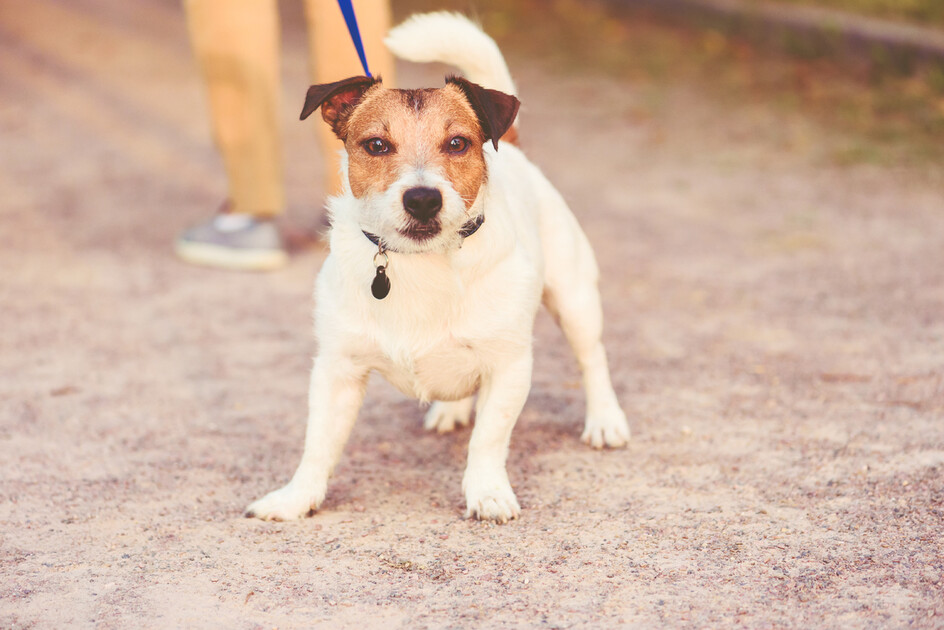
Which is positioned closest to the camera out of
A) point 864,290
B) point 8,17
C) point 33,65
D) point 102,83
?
point 864,290

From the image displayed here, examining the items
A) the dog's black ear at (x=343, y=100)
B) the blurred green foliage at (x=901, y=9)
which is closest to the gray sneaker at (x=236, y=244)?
the dog's black ear at (x=343, y=100)

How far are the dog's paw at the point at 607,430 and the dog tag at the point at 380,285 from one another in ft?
3.18

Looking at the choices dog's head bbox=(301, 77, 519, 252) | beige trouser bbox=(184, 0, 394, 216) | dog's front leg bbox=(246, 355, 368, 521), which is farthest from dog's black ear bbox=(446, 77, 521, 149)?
beige trouser bbox=(184, 0, 394, 216)

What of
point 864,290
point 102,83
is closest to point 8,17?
point 102,83

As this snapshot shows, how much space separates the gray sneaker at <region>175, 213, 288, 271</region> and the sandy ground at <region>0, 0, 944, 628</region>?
0.44 feet

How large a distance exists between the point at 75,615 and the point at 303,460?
78 centimetres

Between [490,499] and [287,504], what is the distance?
55cm

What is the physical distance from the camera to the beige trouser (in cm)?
508

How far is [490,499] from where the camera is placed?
300 centimetres

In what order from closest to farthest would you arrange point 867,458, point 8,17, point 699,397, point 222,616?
point 222,616 → point 867,458 → point 699,397 → point 8,17

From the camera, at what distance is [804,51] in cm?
869

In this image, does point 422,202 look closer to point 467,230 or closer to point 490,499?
point 467,230

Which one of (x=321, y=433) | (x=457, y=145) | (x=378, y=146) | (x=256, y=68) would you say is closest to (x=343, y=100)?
(x=378, y=146)

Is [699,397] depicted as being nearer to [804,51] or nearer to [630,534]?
[630,534]
